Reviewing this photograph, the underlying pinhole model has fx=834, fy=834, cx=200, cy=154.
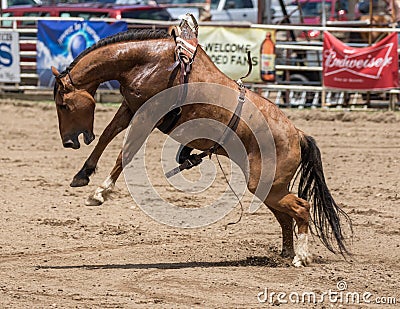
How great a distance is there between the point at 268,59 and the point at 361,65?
165 centimetres

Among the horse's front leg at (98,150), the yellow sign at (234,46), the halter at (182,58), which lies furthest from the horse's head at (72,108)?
the yellow sign at (234,46)

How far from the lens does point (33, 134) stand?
41.7ft

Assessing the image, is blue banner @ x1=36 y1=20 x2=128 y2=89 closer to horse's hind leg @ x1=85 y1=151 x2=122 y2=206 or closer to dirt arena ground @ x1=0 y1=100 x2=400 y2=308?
dirt arena ground @ x1=0 y1=100 x2=400 y2=308

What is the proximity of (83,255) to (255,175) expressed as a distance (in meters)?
1.49

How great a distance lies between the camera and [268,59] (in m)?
14.7

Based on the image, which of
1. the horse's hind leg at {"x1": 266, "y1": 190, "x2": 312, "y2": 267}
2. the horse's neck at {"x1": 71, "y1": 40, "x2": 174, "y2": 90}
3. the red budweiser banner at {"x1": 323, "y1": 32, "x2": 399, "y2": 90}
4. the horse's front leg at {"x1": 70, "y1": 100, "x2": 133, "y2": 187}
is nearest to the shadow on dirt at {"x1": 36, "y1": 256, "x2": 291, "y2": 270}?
the horse's hind leg at {"x1": 266, "y1": 190, "x2": 312, "y2": 267}

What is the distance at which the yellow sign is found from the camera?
48.1 ft

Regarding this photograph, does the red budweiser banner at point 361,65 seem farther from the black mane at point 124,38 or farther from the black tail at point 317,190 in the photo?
the black mane at point 124,38

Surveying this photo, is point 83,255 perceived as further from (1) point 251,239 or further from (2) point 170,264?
(1) point 251,239

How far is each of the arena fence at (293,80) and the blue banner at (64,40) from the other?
0.52ft

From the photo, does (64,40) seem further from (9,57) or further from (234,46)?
(234,46)

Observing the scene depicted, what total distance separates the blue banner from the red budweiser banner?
3.85 m

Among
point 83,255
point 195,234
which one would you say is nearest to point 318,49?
point 195,234

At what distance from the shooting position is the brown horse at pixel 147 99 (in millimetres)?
6020
